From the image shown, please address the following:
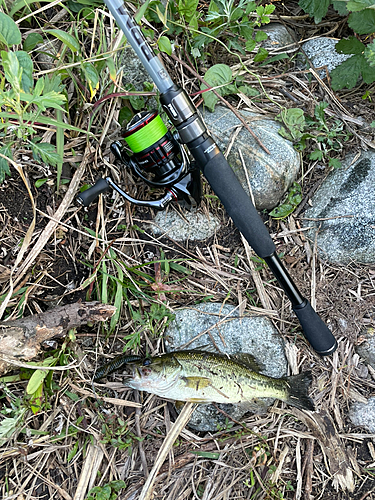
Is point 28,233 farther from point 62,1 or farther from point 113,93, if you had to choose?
point 62,1

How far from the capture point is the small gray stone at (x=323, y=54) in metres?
3.22

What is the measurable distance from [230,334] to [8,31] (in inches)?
95.3

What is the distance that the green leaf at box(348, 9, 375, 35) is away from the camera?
2.76m

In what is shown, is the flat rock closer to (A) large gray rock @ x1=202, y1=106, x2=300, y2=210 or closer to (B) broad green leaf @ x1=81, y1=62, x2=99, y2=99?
(A) large gray rock @ x1=202, y1=106, x2=300, y2=210

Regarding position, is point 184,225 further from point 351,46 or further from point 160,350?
point 351,46

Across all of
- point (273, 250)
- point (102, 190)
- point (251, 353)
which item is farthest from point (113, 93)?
point (251, 353)

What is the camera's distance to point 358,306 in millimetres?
2998

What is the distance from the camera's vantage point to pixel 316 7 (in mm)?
3037

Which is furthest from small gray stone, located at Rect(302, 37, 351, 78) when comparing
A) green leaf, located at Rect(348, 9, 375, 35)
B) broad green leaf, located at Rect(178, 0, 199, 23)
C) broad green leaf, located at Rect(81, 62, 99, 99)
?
broad green leaf, located at Rect(81, 62, 99, 99)

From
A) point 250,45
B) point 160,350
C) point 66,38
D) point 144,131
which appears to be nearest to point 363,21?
point 250,45

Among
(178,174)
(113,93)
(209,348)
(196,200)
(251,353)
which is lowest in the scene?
(251,353)

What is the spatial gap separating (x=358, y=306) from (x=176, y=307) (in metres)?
1.48

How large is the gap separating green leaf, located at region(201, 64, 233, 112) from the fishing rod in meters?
0.48

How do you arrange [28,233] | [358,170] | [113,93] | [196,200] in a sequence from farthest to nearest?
[358,170] < [196,200] < [113,93] < [28,233]
